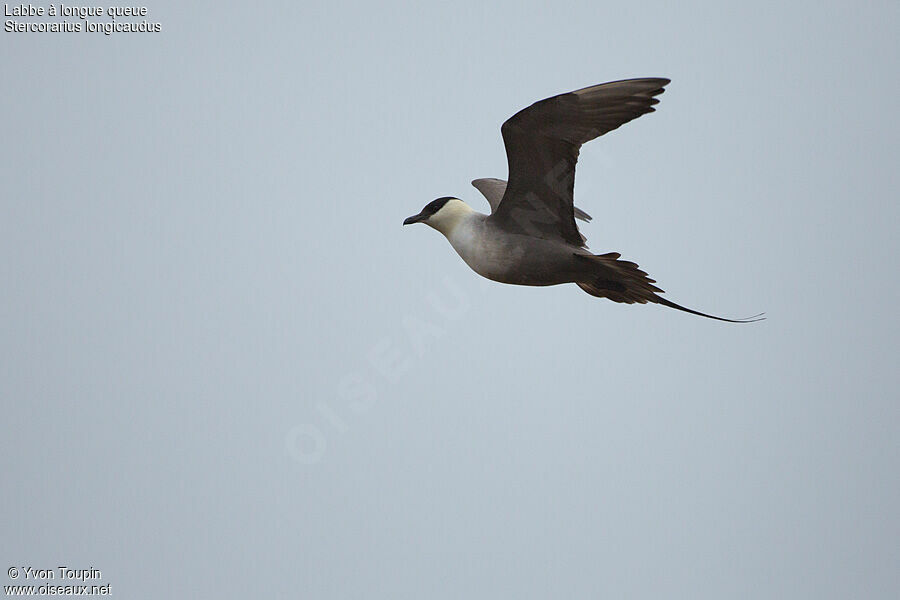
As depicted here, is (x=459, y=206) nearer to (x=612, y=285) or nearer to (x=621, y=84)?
(x=612, y=285)

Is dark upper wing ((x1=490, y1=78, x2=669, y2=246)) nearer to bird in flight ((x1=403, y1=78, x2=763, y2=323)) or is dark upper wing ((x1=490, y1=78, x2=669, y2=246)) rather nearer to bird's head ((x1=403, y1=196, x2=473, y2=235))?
bird in flight ((x1=403, y1=78, x2=763, y2=323))

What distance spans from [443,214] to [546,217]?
91 centimetres

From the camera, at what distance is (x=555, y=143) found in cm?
759

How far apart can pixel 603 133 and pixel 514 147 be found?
2.17 ft

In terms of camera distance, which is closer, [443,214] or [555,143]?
[555,143]

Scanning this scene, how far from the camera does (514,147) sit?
25.2 feet

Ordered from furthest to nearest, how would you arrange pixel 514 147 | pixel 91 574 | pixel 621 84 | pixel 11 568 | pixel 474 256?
pixel 91 574 → pixel 11 568 → pixel 474 256 → pixel 514 147 → pixel 621 84

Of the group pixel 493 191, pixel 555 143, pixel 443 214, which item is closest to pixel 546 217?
pixel 555 143

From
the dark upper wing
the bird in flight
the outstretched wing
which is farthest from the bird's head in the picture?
the outstretched wing

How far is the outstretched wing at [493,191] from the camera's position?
953cm

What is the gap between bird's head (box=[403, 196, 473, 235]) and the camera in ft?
27.6

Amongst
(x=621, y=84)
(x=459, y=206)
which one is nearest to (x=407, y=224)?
(x=459, y=206)

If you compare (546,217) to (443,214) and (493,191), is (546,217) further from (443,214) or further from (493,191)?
(493,191)

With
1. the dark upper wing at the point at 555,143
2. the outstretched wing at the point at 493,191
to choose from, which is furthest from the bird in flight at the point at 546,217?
the outstretched wing at the point at 493,191
